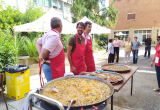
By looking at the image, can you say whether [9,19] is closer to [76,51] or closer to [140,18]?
[76,51]

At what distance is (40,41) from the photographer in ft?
7.52

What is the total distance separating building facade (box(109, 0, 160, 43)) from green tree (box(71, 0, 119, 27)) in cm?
685

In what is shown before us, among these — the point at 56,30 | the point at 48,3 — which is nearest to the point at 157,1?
the point at 48,3

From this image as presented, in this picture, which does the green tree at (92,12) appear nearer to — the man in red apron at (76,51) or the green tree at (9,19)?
the green tree at (9,19)

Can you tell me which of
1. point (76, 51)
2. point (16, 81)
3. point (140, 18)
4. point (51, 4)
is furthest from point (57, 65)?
point (140, 18)

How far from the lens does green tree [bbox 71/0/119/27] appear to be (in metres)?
17.3

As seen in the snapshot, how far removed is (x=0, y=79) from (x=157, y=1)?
3098 cm

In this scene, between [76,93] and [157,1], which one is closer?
[76,93]

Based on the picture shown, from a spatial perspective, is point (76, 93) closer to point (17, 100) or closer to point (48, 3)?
point (17, 100)

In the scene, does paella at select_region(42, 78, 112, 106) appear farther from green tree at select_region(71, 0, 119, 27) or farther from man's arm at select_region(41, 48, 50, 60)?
green tree at select_region(71, 0, 119, 27)

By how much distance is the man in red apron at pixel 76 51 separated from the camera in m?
2.50

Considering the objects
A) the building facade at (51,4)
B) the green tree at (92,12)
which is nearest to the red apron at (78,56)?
the building facade at (51,4)

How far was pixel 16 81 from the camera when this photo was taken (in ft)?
10.6

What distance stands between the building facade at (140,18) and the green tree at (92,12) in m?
6.85
